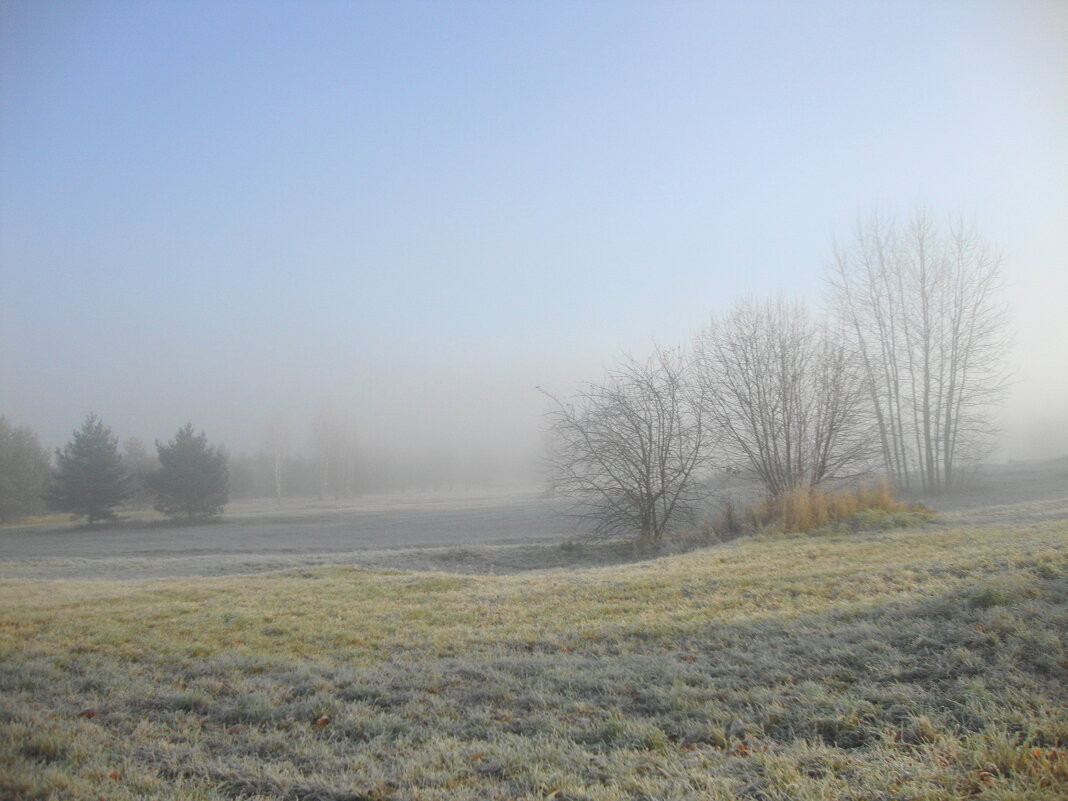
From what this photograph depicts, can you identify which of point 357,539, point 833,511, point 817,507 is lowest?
point 357,539

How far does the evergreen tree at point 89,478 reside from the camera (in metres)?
36.9

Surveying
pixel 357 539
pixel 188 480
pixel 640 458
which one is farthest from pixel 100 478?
pixel 640 458

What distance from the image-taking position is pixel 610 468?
62.4ft

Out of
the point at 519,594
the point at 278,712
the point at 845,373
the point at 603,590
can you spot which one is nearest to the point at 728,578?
the point at 603,590

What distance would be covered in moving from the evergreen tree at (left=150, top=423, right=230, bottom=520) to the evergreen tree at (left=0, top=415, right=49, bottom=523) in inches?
278

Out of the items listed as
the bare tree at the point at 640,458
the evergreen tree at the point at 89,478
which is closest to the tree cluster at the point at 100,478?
the evergreen tree at the point at 89,478

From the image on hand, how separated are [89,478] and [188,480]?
529 centimetres

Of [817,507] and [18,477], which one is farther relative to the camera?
[18,477]

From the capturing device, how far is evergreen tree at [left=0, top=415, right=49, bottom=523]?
38281 mm

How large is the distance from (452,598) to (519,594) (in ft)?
3.13

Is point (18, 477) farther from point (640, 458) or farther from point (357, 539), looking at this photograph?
point (640, 458)

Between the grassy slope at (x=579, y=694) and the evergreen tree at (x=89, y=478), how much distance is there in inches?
1416

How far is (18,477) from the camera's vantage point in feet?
128

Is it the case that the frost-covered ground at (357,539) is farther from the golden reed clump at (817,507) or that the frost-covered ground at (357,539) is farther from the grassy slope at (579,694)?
the grassy slope at (579,694)
